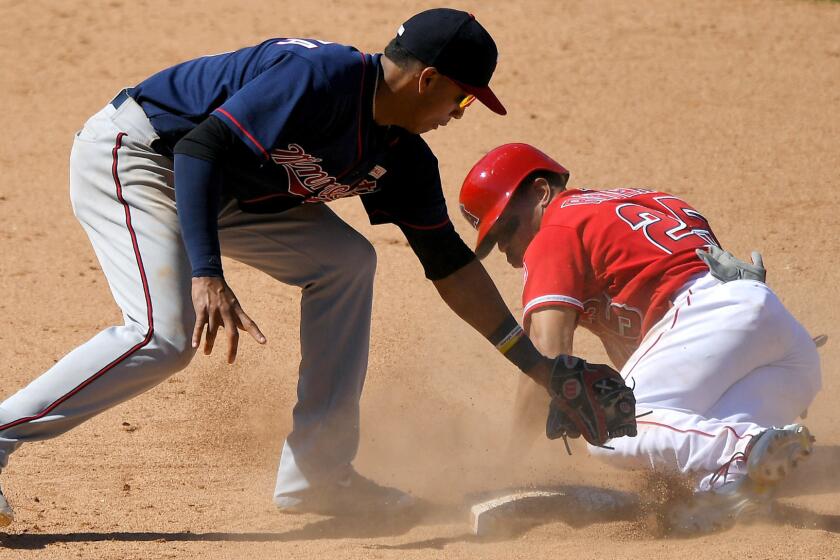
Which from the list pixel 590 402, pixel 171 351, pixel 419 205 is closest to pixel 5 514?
pixel 171 351

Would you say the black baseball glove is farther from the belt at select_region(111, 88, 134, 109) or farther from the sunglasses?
the belt at select_region(111, 88, 134, 109)

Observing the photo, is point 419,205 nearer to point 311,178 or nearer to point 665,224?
point 311,178

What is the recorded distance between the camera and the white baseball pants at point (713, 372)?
3936mm

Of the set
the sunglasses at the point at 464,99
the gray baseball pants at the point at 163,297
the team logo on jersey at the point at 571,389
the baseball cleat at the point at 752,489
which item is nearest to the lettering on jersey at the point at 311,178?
the gray baseball pants at the point at 163,297

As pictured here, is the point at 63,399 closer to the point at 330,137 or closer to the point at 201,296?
the point at 201,296

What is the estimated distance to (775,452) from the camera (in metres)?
3.71

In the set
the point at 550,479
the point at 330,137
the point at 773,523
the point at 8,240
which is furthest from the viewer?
the point at 8,240

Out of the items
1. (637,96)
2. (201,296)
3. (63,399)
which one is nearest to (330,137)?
(201,296)

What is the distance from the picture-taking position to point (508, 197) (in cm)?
464

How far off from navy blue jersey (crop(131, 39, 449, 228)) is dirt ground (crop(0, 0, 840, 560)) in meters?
1.15

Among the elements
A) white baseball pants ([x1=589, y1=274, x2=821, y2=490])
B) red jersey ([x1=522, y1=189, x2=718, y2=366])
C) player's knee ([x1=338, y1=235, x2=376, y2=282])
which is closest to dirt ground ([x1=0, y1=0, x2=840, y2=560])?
white baseball pants ([x1=589, y1=274, x2=821, y2=490])

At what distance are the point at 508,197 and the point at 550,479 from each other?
115 cm

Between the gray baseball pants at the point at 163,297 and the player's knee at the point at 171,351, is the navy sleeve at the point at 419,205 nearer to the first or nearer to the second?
the gray baseball pants at the point at 163,297

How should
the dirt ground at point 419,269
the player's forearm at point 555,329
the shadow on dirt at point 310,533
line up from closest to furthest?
the shadow on dirt at point 310,533 → the dirt ground at point 419,269 → the player's forearm at point 555,329
